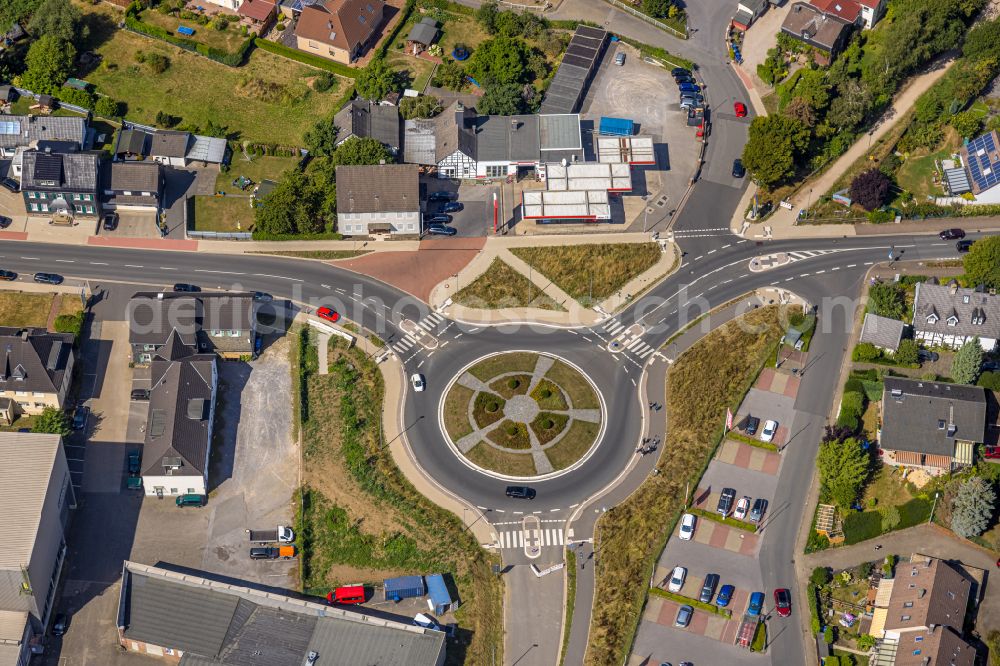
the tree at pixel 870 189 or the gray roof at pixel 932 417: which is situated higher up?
the tree at pixel 870 189

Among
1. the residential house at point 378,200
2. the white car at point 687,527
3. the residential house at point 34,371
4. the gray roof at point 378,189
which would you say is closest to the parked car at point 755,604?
the white car at point 687,527

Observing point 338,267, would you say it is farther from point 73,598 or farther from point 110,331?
point 73,598

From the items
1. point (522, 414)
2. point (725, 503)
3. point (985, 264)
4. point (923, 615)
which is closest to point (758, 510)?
point (725, 503)

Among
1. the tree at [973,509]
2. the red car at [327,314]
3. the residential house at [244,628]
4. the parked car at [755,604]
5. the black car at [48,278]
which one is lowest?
the residential house at [244,628]

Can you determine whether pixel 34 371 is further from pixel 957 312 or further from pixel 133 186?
pixel 957 312

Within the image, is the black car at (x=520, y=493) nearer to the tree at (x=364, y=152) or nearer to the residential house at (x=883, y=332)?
the residential house at (x=883, y=332)

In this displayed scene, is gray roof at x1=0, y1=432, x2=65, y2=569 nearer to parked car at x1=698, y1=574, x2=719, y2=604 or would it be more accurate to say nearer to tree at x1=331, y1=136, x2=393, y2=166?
tree at x1=331, y1=136, x2=393, y2=166

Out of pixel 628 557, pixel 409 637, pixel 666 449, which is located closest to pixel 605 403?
pixel 666 449
